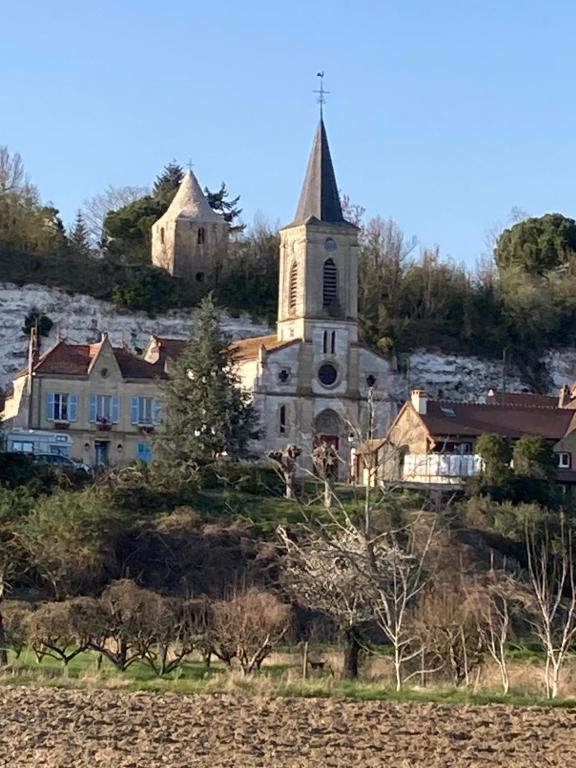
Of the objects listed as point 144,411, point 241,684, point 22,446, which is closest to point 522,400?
point 144,411

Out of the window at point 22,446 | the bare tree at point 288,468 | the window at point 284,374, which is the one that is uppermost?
the window at point 284,374

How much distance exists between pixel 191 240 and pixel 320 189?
15.4m

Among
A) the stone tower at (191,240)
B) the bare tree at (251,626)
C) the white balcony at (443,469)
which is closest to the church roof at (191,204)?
the stone tower at (191,240)

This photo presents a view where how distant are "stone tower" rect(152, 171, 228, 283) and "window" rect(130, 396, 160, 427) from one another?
1903 cm

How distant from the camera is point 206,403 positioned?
65062 mm

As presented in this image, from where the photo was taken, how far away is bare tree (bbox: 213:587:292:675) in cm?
3828

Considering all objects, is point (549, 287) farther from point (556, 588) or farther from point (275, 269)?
point (556, 588)

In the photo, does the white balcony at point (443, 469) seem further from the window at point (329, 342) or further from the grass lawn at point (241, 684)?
the grass lawn at point (241, 684)

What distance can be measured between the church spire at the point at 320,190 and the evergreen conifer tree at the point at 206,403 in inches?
372

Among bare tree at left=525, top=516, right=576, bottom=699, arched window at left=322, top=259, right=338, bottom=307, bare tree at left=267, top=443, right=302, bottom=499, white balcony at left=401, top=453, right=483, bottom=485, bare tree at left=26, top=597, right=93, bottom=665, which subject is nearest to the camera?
bare tree at left=26, top=597, right=93, bottom=665

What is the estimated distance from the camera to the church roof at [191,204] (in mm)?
88688

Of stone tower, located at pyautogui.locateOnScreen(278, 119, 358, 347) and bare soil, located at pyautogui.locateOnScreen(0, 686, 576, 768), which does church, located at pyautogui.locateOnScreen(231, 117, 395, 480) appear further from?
bare soil, located at pyautogui.locateOnScreen(0, 686, 576, 768)

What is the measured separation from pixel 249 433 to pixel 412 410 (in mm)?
5671

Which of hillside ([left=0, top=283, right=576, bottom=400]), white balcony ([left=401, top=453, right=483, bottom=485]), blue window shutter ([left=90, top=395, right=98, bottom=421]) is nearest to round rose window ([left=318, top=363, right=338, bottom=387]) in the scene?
blue window shutter ([left=90, top=395, right=98, bottom=421])
